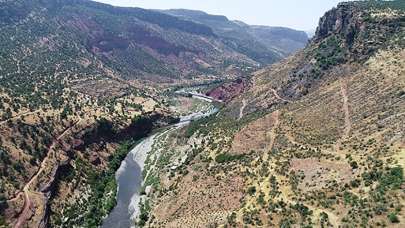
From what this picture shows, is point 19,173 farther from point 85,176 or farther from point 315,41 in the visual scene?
point 315,41

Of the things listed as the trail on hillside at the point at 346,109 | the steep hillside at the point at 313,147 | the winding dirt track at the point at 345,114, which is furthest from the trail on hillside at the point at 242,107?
the winding dirt track at the point at 345,114

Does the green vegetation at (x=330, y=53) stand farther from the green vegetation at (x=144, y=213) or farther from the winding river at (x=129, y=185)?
the green vegetation at (x=144, y=213)

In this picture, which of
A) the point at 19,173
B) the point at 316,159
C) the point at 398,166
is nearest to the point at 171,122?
the point at 19,173

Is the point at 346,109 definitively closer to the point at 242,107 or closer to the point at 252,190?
the point at 252,190

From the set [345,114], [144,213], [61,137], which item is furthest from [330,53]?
[61,137]

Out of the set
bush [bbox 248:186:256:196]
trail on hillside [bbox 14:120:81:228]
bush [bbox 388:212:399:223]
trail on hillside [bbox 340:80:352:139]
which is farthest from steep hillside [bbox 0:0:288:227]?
bush [bbox 388:212:399:223]
